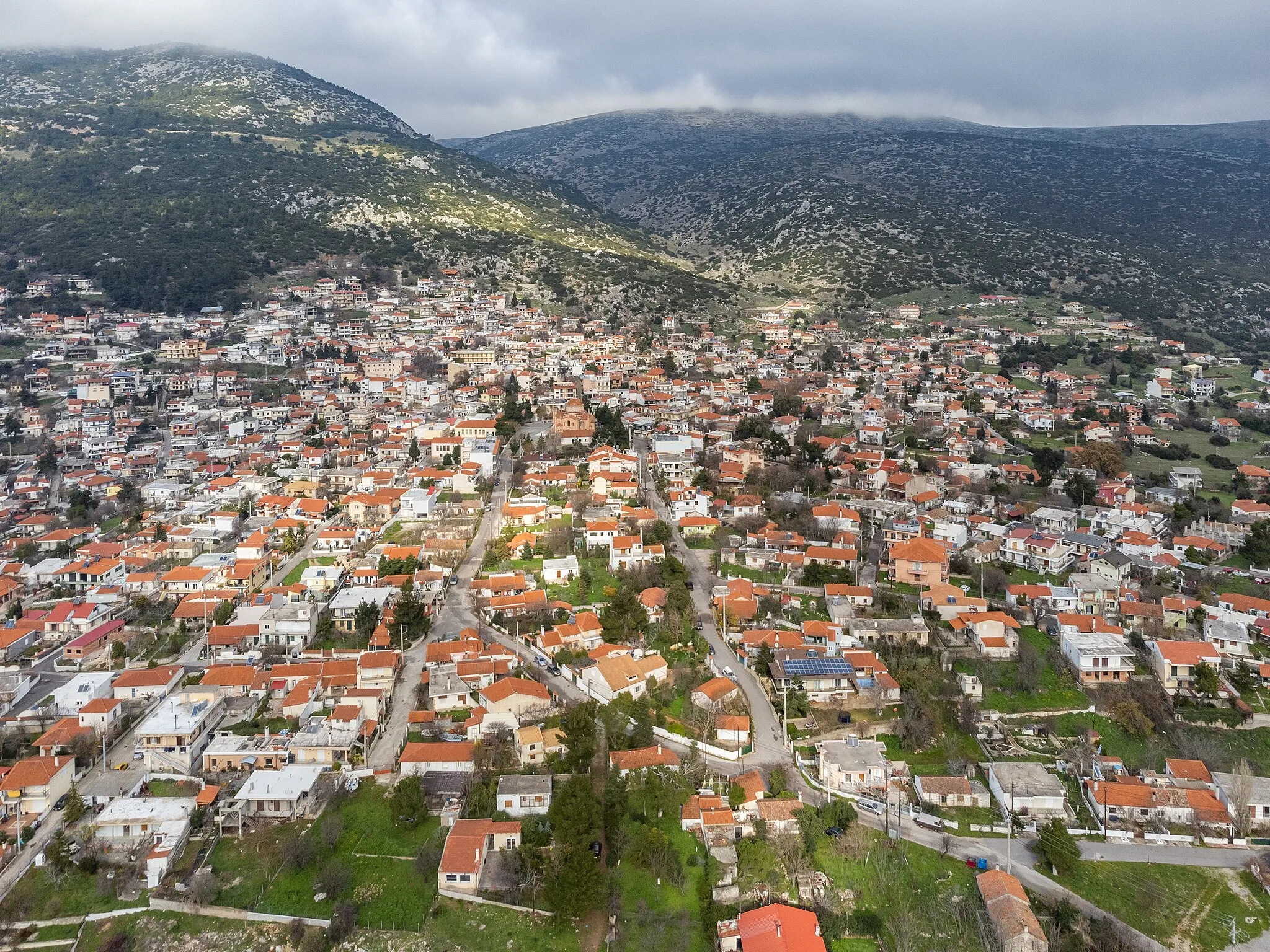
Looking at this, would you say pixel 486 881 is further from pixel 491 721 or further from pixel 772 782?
pixel 772 782

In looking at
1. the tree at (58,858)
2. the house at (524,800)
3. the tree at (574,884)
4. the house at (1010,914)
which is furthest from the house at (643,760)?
the tree at (58,858)

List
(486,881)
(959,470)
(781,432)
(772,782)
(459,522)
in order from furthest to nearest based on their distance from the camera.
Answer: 1. (781,432)
2. (959,470)
3. (459,522)
4. (772,782)
5. (486,881)

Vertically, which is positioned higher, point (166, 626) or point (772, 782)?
point (772, 782)

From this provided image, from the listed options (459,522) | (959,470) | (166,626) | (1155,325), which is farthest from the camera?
(1155,325)

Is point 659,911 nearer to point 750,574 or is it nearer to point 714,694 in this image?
point 714,694

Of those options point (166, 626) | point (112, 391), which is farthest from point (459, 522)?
point (112, 391)

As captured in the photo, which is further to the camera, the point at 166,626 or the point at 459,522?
the point at 459,522

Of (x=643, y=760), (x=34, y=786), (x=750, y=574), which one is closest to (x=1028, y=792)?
(x=643, y=760)

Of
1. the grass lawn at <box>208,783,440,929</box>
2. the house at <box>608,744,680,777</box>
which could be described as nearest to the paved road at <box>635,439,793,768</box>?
the house at <box>608,744,680,777</box>
